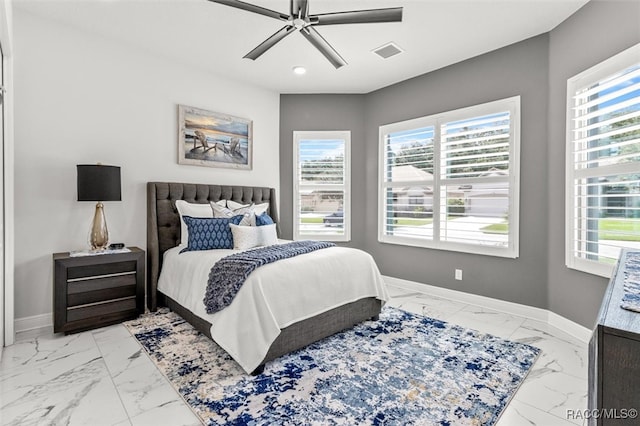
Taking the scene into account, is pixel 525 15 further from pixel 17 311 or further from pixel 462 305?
pixel 17 311

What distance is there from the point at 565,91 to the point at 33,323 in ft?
17.2

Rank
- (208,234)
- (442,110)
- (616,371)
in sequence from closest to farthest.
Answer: (616,371) → (208,234) → (442,110)

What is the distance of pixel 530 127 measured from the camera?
3.28 m

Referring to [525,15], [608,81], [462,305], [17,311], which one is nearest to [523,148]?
[608,81]

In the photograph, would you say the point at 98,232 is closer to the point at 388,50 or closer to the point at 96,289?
the point at 96,289

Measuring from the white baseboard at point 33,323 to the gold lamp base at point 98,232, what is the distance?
29.4 inches

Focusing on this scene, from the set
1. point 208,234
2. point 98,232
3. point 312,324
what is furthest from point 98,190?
point 312,324

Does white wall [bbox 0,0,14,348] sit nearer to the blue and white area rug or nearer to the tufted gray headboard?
the blue and white area rug

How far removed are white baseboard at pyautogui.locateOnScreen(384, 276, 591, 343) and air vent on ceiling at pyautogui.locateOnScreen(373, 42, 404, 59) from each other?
284 cm

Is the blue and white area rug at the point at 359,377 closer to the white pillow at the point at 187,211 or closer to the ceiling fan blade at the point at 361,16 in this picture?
the white pillow at the point at 187,211

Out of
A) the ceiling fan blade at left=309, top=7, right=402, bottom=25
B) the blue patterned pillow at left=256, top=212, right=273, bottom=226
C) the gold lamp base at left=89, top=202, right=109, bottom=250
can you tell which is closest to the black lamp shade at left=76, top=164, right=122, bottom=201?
the gold lamp base at left=89, top=202, right=109, bottom=250

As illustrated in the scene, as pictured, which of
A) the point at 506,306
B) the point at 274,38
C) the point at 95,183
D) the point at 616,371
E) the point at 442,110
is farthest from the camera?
the point at 442,110

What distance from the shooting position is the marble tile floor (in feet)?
5.75

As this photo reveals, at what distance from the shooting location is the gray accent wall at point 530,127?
268cm
